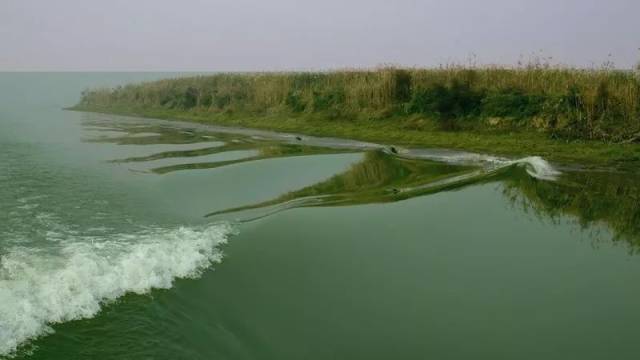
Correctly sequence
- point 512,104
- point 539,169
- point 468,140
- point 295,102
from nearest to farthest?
point 539,169
point 468,140
point 512,104
point 295,102

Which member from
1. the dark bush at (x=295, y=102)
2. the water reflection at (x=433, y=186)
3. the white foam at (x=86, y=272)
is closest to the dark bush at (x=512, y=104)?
the water reflection at (x=433, y=186)

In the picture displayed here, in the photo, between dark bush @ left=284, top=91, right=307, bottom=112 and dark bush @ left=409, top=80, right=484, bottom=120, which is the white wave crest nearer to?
dark bush @ left=409, top=80, right=484, bottom=120

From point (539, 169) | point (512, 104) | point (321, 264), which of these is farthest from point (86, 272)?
point (512, 104)

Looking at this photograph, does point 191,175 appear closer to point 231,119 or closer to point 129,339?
point 129,339

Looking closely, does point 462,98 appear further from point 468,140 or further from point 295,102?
point 295,102

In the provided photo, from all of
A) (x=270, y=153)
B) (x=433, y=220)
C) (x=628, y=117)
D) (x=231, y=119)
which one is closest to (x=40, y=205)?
(x=433, y=220)
